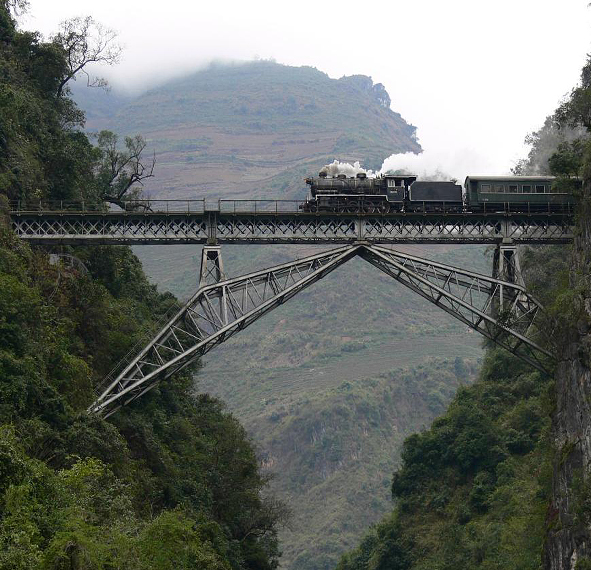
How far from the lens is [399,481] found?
238 feet

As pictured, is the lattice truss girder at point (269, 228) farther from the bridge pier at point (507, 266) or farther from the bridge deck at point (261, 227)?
the bridge pier at point (507, 266)

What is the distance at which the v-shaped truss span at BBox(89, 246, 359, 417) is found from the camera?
157ft

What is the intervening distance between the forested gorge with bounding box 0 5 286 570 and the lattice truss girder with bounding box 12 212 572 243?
6.64 feet

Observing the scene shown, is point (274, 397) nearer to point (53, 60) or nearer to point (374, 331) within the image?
point (374, 331)

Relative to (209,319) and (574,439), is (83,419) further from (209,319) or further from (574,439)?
(574,439)

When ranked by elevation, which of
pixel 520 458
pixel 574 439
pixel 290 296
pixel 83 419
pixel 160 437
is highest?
pixel 290 296

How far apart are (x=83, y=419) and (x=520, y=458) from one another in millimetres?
29798

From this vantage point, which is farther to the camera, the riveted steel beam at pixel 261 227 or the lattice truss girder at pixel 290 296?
the riveted steel beam at pixel 261 227

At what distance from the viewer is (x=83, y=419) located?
44281mm

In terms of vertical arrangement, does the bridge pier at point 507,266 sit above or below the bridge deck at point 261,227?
below

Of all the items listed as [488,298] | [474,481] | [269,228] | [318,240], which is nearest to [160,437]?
[269,228]

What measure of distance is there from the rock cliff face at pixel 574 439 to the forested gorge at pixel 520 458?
0.16 feet

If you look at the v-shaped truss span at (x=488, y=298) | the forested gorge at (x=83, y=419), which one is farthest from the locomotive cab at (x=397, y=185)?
the forested gorge at (x=83, y=419)

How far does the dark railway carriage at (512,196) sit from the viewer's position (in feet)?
172
